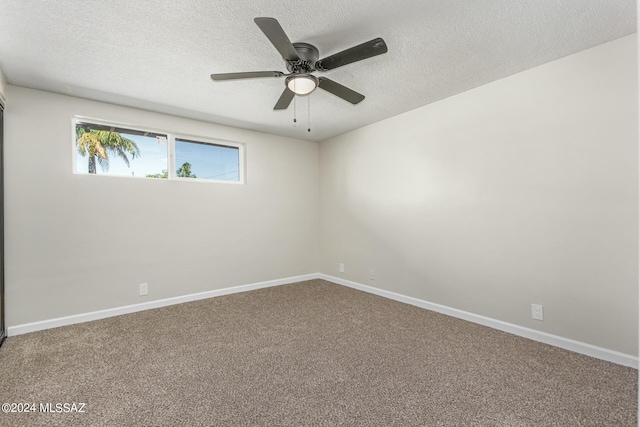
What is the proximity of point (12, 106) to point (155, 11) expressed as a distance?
2.03 m

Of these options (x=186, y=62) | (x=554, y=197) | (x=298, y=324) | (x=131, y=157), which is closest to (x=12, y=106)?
(x=131, y=157)

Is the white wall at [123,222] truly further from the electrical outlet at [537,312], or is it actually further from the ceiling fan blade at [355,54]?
the electrical outlet at [537,312]

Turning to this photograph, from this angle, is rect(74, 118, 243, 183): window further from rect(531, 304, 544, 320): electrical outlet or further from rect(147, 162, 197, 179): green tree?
rect(531, 304, 544, 320): electrical outlet

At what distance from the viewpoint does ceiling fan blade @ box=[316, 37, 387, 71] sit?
1725mm

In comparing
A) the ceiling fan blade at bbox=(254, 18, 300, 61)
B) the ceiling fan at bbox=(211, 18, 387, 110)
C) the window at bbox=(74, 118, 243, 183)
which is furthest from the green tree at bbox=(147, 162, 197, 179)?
the ceiling fan blade at bbox=(254, 18, 300, 61)

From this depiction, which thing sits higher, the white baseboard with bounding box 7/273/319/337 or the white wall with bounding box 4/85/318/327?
the white wall with bounding box 4/85/318/327

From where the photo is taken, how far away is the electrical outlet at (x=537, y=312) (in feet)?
8.06

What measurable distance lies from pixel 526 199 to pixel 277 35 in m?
2.36

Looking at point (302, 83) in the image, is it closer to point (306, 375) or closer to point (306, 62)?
point (306, 62)

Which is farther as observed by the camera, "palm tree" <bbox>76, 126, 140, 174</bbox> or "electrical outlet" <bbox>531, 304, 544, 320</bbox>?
"palm tree" <bbox>76, 126, 140, 174</bbox>

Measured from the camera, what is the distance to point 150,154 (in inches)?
138

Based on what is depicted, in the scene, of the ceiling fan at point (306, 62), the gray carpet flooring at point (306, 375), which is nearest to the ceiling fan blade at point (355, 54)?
the ceiling fan at point (306, 62)

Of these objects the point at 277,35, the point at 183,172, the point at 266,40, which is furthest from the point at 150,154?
the point at 277,35

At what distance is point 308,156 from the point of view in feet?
15.9
